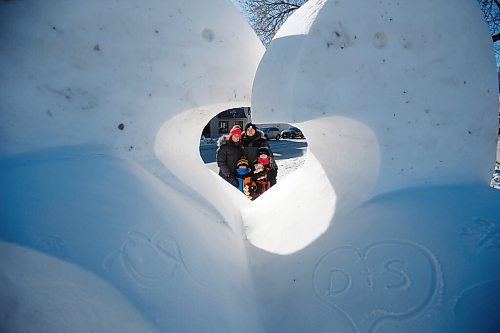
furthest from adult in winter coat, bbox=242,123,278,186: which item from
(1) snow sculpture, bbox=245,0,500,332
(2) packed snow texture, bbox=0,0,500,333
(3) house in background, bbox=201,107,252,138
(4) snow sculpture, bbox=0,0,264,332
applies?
(3) house in background, bbox=201,107,252,138

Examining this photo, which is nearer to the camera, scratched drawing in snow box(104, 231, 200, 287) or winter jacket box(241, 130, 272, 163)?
scratched drawing in snow box(104, 231, 200, 287)

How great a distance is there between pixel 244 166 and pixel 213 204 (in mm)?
1923

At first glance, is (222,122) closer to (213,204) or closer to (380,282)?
(213,204)

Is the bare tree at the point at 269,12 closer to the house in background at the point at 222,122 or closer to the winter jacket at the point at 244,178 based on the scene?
the winter jacket at the point at 244,178

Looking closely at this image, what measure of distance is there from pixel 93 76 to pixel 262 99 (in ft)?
3.42

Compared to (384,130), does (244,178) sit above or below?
above

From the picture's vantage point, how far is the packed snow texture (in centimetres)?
126

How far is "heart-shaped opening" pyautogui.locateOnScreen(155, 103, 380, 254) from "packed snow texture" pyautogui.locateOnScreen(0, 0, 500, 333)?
0.02 m

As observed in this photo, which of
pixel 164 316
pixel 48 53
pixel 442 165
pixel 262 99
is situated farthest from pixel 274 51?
pixel 164 316

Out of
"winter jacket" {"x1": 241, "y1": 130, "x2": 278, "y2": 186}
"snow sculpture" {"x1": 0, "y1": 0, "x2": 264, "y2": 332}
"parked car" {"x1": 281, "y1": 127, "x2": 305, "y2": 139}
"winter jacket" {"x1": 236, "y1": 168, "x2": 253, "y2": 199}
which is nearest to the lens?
"snow sculpture" {"x1": 0, "y1": 0, "x2": 264, "y2": 332}

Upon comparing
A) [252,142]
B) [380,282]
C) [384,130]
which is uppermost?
[252,142]

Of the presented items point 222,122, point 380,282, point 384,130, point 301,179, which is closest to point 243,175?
point 301,179

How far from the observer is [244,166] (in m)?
4.08

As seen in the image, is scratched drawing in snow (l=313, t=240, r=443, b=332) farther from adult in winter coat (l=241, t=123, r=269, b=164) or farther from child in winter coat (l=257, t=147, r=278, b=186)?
adult in winter coat (l=241, t=123, r=269, b=164)
